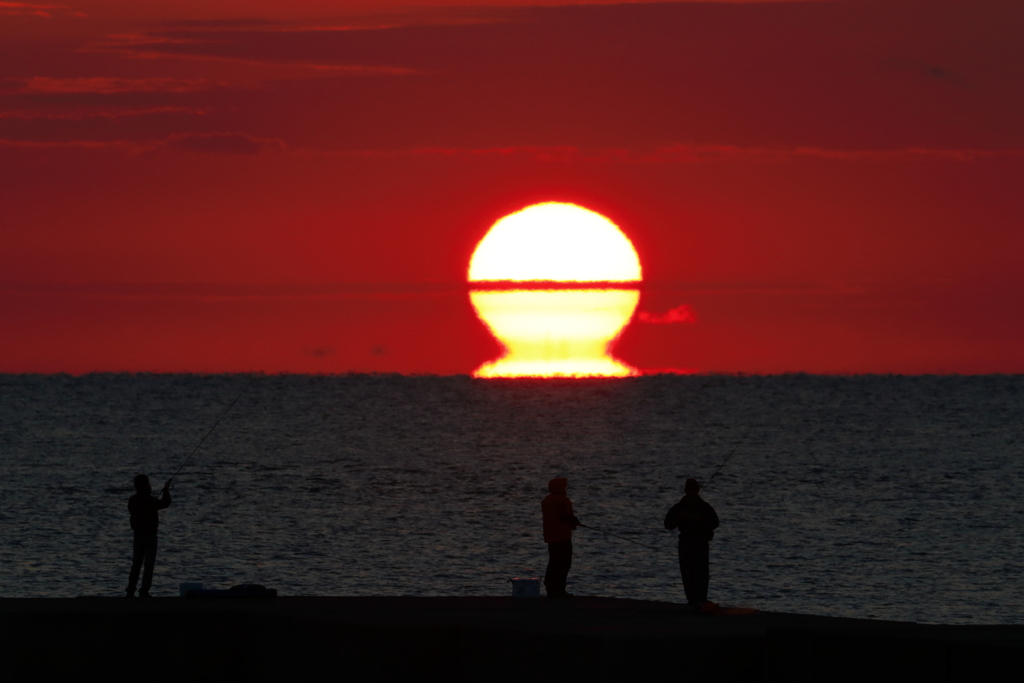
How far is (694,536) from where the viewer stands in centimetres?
1869

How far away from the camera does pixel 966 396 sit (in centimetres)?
15675

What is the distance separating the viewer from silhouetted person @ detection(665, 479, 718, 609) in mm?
18609

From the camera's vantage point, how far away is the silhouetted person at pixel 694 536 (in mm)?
18609

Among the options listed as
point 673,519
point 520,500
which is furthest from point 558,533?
point 520,500

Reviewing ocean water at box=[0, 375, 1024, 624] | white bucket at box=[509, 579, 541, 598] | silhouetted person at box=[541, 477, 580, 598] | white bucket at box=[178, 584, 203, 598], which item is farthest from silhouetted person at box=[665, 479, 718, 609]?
ocean water at box=[0, 375, 1024, 624]

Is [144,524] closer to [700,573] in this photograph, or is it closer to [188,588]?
[188,588]

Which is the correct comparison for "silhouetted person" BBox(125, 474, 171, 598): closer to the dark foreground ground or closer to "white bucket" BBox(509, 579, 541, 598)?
the dark foreground ground

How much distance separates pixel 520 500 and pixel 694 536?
39095 millimetres

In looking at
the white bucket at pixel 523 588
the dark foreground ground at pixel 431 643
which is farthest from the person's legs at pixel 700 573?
the white bucket at pixel 523 588

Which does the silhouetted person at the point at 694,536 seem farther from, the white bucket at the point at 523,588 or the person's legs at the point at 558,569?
the white bucket at the point at 523,588

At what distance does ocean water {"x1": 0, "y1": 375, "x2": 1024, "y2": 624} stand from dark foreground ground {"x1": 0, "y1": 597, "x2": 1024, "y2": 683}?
53.9 ft

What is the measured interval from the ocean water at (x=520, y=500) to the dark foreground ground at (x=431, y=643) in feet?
53.9

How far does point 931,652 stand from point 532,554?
28937mm

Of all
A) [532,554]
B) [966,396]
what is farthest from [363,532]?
[966,396]
